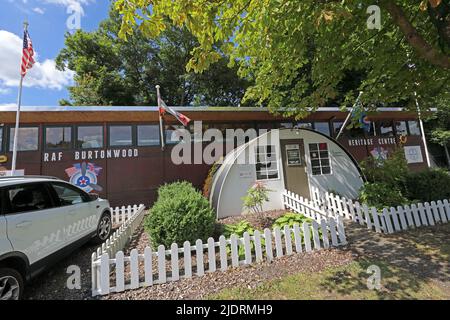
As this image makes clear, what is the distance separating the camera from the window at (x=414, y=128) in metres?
14.7

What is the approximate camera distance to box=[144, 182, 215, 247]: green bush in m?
4.51

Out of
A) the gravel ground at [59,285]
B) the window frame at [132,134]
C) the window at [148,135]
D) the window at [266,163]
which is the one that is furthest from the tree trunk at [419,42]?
the window frame at [132,134]

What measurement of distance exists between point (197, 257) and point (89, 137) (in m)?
8.55

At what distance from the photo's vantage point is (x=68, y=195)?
15.9 feet

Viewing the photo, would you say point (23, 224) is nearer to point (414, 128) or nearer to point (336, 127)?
point (336, 127)

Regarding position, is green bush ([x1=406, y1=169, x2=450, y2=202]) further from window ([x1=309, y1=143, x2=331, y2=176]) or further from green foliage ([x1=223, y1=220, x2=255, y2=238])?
green foliage ([x1=223, y1=220, x2=255, y2=238])

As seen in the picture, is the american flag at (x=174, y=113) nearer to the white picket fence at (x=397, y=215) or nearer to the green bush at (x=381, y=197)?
the white picket fence at (x=397, y=215)

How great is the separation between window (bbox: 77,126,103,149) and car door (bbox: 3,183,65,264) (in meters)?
6.56

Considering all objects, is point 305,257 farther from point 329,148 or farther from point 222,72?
point 222,72

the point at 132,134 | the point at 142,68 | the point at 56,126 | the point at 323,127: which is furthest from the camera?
the point at 142,68

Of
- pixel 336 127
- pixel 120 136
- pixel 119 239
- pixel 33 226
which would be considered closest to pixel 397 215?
pixel 119 239

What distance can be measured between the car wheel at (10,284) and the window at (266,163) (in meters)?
6.43

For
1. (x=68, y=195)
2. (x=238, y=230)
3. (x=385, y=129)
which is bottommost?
(x=238, y=230)

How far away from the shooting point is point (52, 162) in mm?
9461
